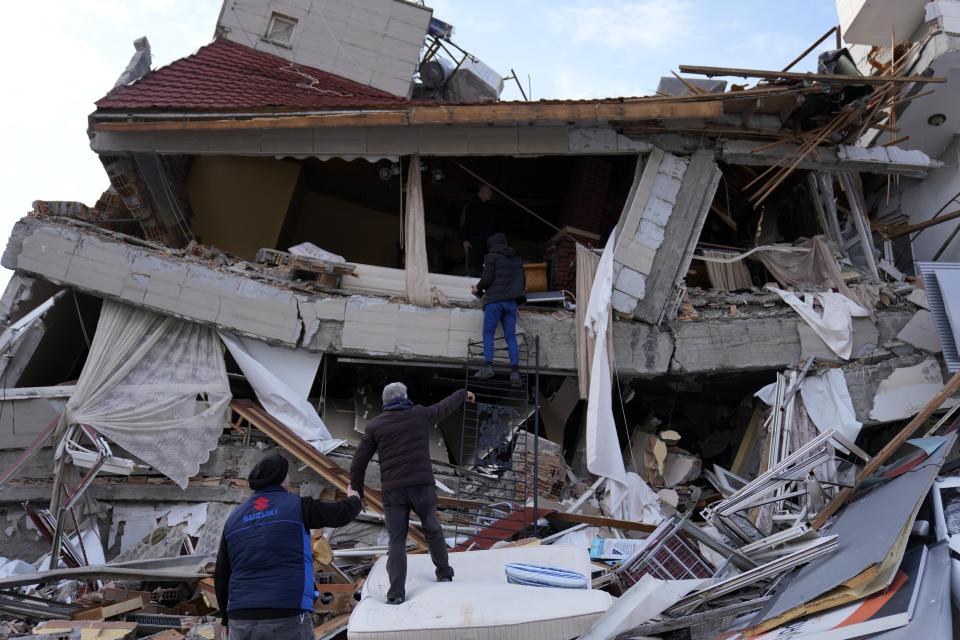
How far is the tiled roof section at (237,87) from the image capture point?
12.3 m

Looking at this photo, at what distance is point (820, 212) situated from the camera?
1438 centimetres

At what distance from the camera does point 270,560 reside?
587 centimetres

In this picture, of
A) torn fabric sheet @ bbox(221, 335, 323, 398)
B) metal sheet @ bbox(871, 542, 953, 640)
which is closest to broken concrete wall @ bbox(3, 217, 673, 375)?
torn fabric sheet @ bbox(221, 335, 323, 398)

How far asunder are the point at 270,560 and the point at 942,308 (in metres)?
9.66

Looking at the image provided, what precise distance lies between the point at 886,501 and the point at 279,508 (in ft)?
19.6

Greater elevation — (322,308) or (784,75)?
(784,75)

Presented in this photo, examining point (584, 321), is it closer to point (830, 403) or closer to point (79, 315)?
point (830, 403)

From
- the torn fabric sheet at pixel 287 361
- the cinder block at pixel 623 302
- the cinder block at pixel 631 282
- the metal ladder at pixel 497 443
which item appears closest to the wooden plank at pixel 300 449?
the torn fabric sheet at pixel 287 361

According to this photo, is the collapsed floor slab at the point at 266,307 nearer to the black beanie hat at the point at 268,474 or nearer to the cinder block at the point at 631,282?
the cinder block at the point at 631,282

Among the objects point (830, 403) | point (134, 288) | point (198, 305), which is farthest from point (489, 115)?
point (830, 403)

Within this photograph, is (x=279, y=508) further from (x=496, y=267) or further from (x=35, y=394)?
(x=35, y=394)

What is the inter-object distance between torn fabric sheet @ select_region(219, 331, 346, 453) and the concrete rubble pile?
0.03 m

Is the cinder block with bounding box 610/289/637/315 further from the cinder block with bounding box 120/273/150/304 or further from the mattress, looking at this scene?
the cinder block with bounding box 120/273/150/304

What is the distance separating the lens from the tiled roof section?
12266 mm
